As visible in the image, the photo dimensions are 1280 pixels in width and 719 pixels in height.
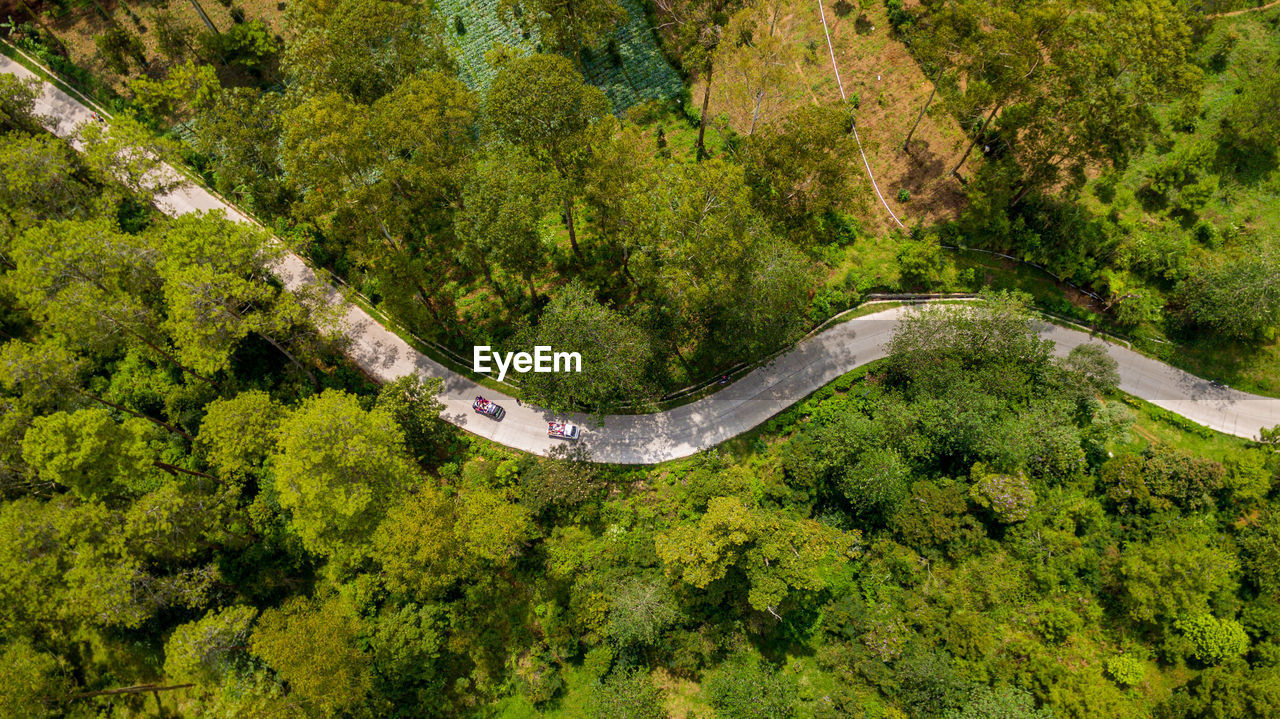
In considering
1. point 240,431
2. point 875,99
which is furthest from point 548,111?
point 875,99

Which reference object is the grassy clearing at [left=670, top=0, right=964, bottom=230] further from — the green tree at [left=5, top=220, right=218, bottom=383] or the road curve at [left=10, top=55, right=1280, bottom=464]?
the green tree at [left=5, top=220, right=218, bottom=383]

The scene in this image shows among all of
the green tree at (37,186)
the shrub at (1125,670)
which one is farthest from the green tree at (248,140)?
the shrub at (1125,670)

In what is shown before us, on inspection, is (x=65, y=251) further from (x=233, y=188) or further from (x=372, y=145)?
(x=372, y=145)

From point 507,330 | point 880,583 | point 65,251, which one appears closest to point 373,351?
point 507,330

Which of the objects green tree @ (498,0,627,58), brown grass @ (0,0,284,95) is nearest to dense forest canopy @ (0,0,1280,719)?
green tree @ (498,0,627,58)

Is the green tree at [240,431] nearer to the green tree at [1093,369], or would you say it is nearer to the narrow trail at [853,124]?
the narrow trail at [853,124]
